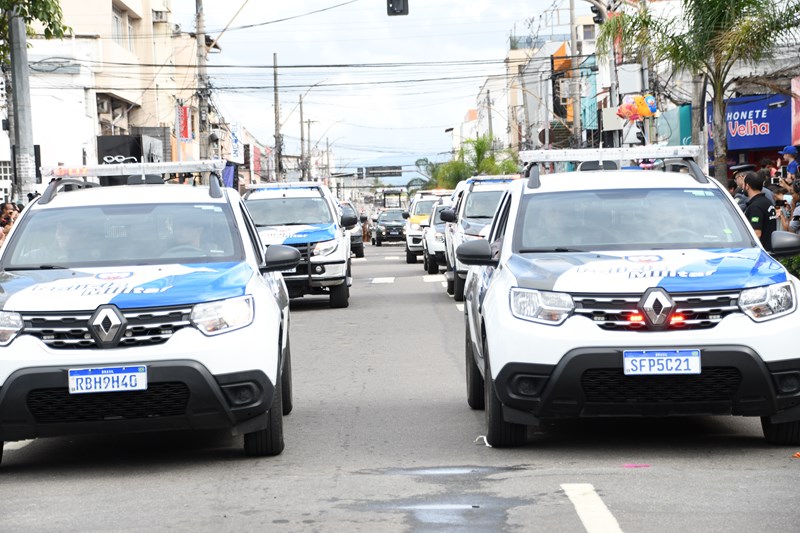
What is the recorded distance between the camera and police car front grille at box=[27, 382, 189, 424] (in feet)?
25.0

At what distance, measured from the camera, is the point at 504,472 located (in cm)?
763

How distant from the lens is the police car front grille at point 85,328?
763cm

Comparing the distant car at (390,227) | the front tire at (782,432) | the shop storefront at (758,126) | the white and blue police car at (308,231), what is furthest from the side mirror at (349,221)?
the distant car at (390,227)

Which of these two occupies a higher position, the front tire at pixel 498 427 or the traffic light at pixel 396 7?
the traffic light at pixel 396 7

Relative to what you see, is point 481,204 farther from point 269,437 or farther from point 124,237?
point 269,437

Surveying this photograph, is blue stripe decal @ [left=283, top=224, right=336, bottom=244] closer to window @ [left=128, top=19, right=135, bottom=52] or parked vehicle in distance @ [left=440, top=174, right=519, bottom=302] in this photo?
parked vehicle in distance @ [left=440, top=174, right=519, bottom=302]

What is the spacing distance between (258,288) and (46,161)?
160 ft

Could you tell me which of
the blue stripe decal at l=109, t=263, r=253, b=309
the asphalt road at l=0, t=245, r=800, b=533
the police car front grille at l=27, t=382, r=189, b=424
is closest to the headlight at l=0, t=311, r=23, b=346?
the police car front grille at l=27, t=382, r=189, b=424

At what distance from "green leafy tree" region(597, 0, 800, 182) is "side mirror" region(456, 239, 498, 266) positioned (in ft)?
44.0

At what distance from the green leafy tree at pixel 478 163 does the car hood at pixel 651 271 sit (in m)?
72.9

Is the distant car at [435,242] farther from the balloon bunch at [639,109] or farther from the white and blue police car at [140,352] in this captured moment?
the white and blue police car at [140,352]

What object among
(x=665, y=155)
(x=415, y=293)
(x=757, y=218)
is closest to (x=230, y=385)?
(x=665, y=155)

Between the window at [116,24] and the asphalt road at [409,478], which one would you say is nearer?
the asphalt road at [409,478]

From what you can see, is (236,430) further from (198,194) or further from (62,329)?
(198,194)
